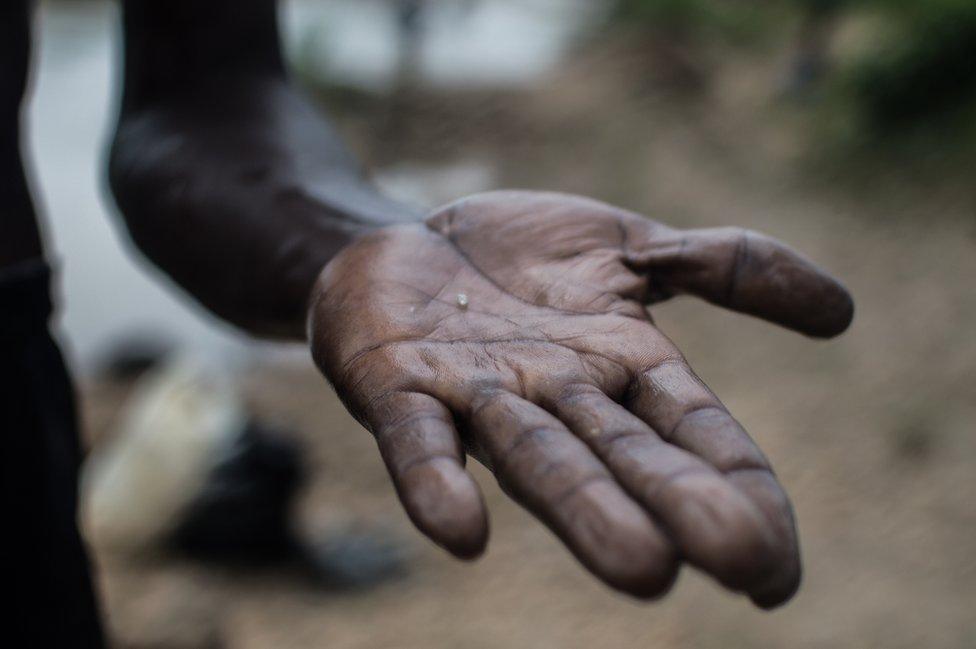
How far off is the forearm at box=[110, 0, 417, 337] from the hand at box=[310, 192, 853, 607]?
152mm

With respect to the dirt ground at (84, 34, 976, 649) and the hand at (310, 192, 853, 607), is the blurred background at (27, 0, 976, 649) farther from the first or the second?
the hand at (310, 192, 853, 607)

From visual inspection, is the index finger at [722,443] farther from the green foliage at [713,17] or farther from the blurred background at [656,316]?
the green foliage at [713,17]

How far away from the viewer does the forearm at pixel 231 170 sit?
1.50 meters

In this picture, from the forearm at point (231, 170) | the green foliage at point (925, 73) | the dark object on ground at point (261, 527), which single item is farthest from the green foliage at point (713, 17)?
the forearm at point (231, 170)

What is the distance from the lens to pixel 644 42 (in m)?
8.91

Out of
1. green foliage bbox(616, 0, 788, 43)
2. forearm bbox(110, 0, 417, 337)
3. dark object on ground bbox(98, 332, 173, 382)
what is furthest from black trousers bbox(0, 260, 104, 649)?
green foliage bbox(616, 0, 788, 43)

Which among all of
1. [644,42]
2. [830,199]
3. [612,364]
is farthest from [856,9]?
[612,364]

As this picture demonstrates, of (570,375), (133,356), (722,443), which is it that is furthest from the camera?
(133,356)

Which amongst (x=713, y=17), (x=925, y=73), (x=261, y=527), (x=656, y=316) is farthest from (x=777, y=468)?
(x=713, y=17)

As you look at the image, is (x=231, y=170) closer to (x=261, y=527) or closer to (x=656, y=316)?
(x=261, y=527)

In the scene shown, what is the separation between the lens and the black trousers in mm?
1427

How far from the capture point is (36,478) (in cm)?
146

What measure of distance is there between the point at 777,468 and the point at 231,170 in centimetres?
342

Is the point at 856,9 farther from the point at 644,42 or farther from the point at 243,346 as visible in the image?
the point at 243,346
